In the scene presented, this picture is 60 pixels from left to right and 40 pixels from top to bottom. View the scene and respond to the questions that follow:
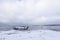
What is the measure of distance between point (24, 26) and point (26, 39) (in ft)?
36.5

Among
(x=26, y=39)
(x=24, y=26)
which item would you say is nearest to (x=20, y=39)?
(x=26, y=39)

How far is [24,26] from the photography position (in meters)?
19.8

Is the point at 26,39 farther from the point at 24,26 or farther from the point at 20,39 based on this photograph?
the point at 24,26

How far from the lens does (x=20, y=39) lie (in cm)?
871

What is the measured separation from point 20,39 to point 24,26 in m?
11.1

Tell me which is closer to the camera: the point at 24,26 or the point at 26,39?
the point at 26,39

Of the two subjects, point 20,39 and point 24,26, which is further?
point 24,26

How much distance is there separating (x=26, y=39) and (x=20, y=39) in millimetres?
454

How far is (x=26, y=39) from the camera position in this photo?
870cm
